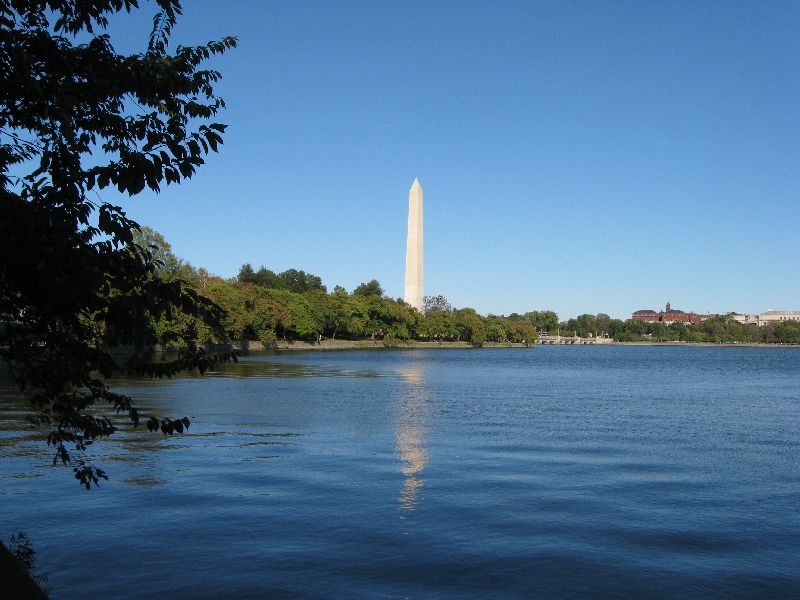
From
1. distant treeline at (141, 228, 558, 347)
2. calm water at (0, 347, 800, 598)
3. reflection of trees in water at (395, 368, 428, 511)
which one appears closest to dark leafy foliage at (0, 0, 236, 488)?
calm water at (0, 347, 800, 598)

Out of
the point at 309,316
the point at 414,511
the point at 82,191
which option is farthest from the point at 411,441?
the point at 309,316

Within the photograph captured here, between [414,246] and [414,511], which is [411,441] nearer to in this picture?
[414,511]

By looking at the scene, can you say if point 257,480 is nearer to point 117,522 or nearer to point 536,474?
point 117,522

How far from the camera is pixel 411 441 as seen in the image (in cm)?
2552

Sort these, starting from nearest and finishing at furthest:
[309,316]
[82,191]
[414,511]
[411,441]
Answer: [82,191]
[414,511]
[411,441]
[309,316]

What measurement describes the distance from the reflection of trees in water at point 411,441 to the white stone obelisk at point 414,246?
90464mm

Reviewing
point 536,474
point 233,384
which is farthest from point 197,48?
point 233,384

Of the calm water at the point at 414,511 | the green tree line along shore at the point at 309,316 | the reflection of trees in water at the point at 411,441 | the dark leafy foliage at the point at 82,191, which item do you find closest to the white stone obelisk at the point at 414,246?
the green tree line along shore at the point at 309,316

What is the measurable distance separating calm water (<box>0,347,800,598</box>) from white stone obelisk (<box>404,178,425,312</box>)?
107132 millimetres

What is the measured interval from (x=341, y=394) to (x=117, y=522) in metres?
30.3

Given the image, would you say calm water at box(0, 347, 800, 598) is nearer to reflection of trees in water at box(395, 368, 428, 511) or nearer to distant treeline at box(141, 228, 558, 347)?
reflection of trees in water at box(395, 368, 428, 511)

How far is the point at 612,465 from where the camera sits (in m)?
21.6

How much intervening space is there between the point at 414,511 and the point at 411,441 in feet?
33.3

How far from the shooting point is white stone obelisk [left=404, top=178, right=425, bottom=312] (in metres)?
136
